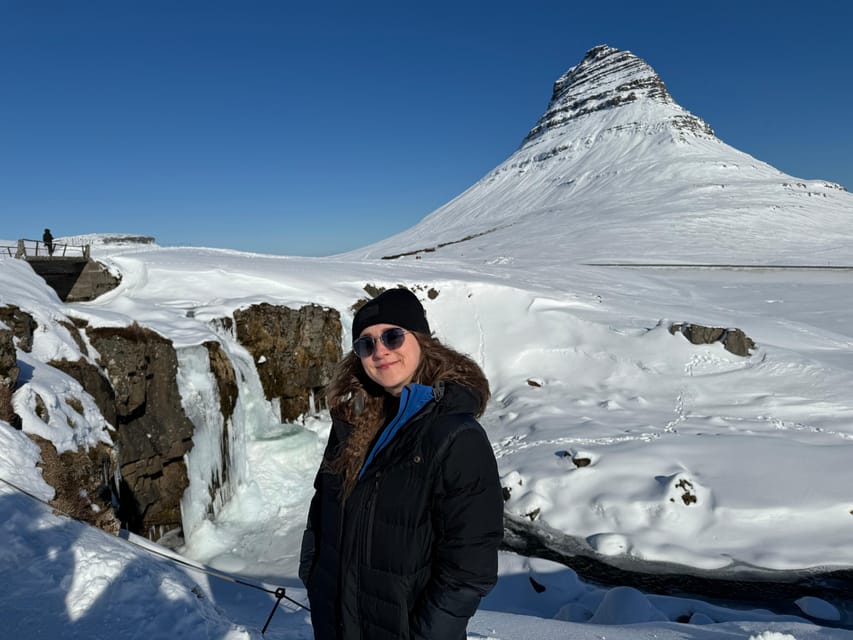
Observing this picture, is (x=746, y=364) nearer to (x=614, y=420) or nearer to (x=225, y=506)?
(x=614, y=420)

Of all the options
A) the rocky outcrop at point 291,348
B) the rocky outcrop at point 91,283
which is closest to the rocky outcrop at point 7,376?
the rocky outcrop at point 291,348

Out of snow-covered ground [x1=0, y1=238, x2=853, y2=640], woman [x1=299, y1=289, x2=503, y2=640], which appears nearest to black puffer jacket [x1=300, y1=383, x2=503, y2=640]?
woman [x1=299, y1=289, x2=503, y2=640]

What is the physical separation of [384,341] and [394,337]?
0.06 metres

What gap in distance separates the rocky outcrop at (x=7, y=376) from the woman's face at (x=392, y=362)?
6242mm

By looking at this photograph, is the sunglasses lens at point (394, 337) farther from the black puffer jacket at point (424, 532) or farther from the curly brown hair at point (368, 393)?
the black puffer jacket at point (424, 532)

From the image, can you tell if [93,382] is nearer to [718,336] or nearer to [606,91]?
[718,336]

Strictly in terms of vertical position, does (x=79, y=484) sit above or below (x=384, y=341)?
below

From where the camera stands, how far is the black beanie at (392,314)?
230 cm

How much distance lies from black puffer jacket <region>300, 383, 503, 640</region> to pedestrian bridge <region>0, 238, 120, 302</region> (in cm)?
1537

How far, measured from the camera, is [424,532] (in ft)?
6.58

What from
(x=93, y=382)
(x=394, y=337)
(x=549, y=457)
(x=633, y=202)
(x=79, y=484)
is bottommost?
(x=549, y=457)

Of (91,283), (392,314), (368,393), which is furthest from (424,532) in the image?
(91,283)

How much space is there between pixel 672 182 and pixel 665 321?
69.4m

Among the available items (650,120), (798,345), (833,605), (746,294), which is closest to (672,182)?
(650,120)
